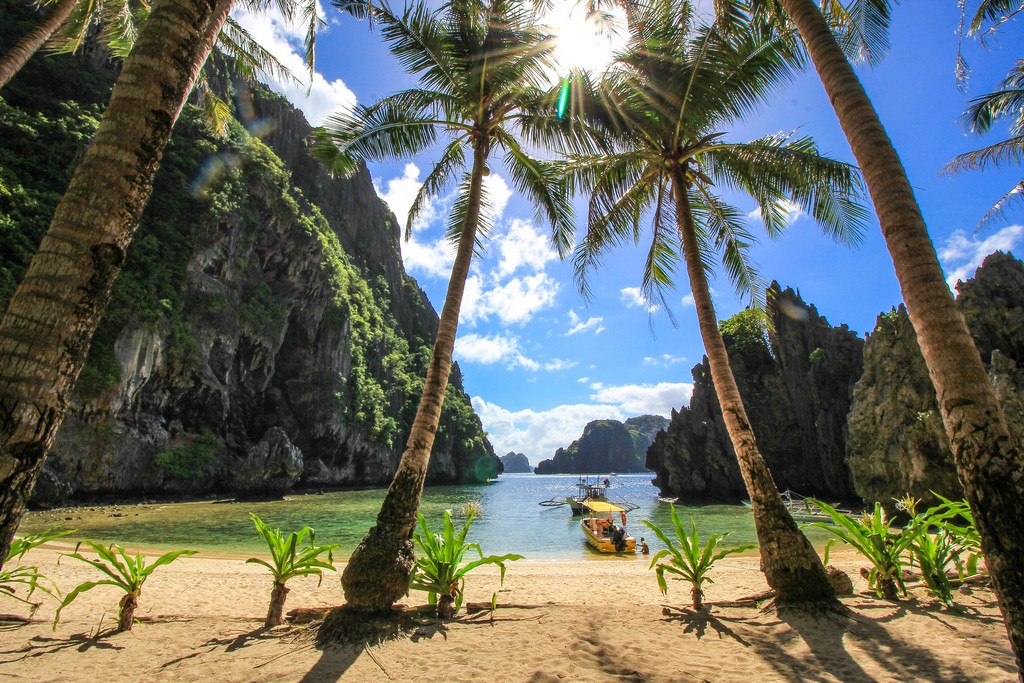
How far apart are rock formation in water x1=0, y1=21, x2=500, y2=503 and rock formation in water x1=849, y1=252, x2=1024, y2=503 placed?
43015mm

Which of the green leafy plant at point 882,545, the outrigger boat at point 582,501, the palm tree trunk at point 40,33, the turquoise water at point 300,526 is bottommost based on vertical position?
the turquoise water at point 300,526

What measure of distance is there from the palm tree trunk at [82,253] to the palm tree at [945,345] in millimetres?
4414

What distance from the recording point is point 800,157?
6.61 m

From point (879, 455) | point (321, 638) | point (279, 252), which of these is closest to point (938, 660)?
point (321, 638)

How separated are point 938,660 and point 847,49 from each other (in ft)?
22.7

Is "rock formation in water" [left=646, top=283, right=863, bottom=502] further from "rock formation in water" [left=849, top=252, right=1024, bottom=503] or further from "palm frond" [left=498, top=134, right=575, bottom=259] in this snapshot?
"palm frond" [left=498, top=134, right=575, bottom=259]

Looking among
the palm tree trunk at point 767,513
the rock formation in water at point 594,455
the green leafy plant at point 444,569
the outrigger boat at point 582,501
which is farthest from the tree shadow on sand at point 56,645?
the rock formation in water at point 594,455

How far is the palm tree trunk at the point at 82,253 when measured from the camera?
181 cm

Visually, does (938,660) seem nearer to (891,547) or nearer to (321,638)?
(891,547)

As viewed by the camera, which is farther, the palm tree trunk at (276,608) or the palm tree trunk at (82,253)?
the palm tree trunk at (276,608)

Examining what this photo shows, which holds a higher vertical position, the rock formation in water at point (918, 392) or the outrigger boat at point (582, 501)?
the rock formation in water at point (918, 392)

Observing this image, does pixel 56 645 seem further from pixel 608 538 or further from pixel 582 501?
pixel 582 501

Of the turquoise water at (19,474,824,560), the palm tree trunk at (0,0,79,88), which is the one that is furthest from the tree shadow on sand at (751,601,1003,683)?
the palm tree trunk at (0,0,79,88)

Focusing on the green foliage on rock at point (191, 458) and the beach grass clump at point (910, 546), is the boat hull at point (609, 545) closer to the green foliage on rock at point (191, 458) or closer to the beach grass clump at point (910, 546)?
the beach grass clump at point (910, 546)
